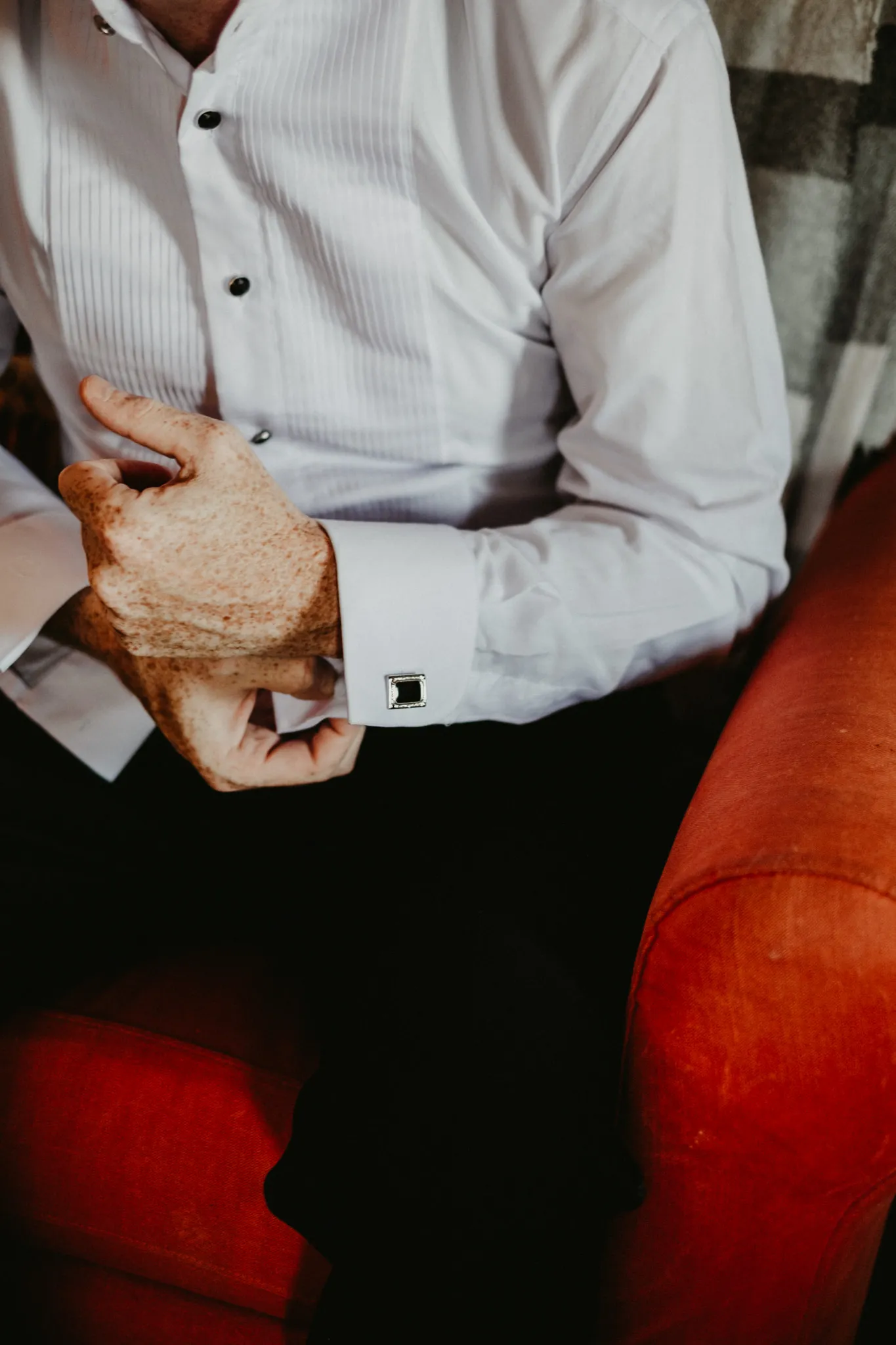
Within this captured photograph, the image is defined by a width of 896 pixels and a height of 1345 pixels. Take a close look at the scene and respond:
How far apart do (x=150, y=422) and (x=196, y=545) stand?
96mm

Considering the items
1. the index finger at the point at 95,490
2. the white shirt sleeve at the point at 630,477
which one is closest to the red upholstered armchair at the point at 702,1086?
the white shirt sleeve at the point at 630,477

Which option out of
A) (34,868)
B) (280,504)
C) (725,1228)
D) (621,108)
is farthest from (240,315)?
(725,1228)

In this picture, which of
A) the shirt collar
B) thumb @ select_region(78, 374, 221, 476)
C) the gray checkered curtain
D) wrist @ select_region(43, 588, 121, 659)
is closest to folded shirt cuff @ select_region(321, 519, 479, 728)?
thumb @ select_region(78, 374, 221, 476)

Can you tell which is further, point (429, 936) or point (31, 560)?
point (31, 560)

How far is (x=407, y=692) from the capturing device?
0.68 metres

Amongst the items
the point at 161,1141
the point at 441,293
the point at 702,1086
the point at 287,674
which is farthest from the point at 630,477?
the point at 161,1141

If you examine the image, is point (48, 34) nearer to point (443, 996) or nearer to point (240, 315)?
point (240, 315)

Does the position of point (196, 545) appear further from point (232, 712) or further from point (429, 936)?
point (429, 936)

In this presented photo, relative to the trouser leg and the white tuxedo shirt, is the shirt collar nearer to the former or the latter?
the white tuxedo shirt

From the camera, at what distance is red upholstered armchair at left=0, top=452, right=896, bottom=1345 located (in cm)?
45

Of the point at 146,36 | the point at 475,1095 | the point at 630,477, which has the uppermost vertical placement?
the point at 146,36

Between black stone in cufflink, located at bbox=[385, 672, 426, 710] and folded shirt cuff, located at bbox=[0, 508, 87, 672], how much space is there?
293mm

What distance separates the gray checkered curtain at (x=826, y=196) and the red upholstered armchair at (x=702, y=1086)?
194 millimetres

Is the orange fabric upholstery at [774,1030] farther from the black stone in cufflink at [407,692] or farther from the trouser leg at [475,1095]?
the black stone in cufflink at [407,692]
